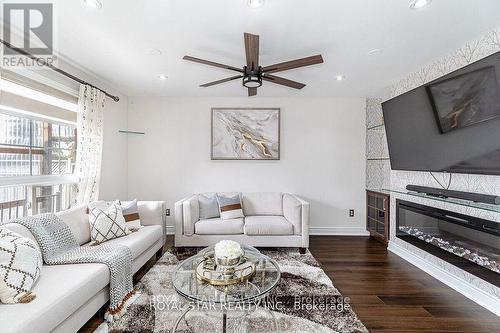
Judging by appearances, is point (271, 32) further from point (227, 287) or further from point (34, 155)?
point (34, 155)

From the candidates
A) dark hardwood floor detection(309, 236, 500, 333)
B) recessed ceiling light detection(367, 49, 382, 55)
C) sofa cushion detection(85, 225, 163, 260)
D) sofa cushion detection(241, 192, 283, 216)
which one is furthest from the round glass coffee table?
recessed ceiling light detection(367, 49, 382, 55)

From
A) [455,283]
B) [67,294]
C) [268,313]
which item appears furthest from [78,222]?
[455,283]

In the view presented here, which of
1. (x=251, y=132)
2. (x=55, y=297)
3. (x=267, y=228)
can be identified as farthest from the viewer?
(x=251, y=132)

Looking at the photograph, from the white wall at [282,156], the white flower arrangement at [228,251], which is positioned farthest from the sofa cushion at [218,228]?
the white flower arrangement at [228,251]

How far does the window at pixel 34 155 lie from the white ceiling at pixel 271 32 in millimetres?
722

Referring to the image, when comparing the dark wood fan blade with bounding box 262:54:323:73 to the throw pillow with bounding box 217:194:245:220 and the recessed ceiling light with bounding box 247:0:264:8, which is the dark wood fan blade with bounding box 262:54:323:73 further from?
the throw pillow with bounding box 217:194:245:220

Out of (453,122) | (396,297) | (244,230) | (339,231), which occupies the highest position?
(453,122)

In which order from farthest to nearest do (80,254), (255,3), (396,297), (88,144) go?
(88,144) → (396,297) → (80,254) → (255,3)

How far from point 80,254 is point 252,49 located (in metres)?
2.28

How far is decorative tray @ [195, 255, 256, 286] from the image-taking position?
1706 mm

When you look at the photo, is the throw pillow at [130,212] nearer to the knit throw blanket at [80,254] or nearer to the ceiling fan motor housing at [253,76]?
the knit throw blanket at [80,254]

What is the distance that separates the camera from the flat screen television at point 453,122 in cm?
191

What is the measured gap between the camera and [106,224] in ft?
8.53

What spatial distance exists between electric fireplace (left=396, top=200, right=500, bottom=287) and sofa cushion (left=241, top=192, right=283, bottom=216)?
69.3 inches
